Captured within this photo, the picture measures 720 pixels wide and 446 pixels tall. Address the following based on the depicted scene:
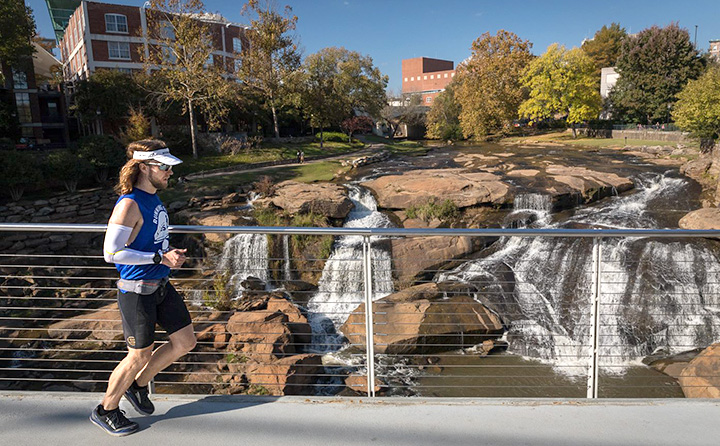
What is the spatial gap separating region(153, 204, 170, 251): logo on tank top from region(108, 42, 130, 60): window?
137 feet

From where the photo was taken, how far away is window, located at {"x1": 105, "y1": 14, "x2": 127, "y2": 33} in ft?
124

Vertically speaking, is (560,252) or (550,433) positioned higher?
(550,433)

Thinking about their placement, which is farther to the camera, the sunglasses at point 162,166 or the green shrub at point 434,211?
the green shrub at point 434,211

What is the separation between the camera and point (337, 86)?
3988cm

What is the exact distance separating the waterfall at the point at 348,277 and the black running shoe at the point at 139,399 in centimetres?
473

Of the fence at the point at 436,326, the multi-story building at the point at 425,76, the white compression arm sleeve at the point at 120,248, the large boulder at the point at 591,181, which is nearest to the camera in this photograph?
the white compression arm sleeve at the point at 120,248

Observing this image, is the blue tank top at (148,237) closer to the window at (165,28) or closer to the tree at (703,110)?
the tree at (703,110)

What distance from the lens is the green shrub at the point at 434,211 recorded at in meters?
16.9

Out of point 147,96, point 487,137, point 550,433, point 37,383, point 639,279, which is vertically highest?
point 147,96

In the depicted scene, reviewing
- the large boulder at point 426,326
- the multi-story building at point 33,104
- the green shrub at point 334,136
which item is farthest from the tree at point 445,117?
the large boulder at point 426,326

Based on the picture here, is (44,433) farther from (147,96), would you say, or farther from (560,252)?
(147,96)

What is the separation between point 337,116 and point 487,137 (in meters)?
13.8

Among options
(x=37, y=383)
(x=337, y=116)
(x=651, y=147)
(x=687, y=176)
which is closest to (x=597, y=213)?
(x=687, y=176)

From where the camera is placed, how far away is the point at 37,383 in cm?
975
